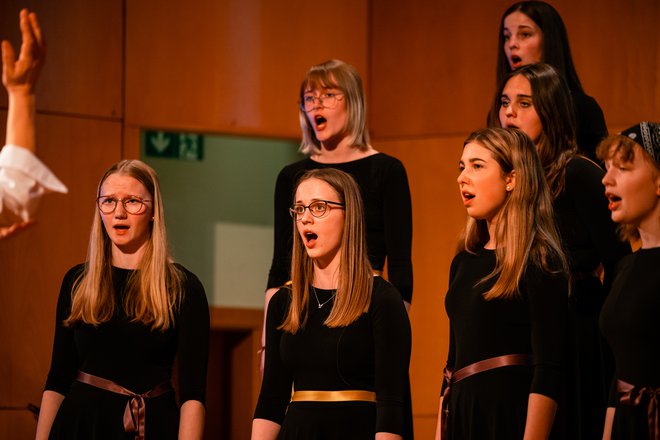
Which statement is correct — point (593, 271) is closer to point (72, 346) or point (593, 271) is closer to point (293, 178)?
point (293, 178)

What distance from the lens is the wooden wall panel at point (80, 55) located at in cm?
551

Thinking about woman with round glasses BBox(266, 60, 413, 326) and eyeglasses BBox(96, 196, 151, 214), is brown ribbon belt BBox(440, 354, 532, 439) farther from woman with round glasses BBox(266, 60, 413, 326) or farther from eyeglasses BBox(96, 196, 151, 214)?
eyeglasses BBox(96, 196, 151, 214)

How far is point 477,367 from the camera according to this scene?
3.02 m

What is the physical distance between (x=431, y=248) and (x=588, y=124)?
2.47 metres

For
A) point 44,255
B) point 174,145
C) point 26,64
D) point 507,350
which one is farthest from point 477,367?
point 174,145

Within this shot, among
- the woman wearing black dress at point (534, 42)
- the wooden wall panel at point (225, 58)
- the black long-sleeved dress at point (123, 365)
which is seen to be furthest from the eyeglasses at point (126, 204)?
the wooden wall panel at point (225, 58)

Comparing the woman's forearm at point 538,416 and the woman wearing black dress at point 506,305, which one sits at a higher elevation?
the woman wearing black dress at point 506,305

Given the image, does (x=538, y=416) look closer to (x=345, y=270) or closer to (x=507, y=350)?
(x=507, y=350)

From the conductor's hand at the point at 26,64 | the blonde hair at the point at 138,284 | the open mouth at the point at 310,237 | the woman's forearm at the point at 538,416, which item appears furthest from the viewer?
the blonde hair at the point at 138,284

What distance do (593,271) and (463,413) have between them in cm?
64

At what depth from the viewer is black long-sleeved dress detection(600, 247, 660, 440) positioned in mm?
2768

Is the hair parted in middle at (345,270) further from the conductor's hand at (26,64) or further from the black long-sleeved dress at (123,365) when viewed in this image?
the conductor's hand at (26,64)

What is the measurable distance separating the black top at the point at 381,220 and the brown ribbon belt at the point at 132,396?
667 mm

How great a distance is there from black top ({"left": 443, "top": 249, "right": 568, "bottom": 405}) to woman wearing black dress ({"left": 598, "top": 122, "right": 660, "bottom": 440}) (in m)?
0.14
